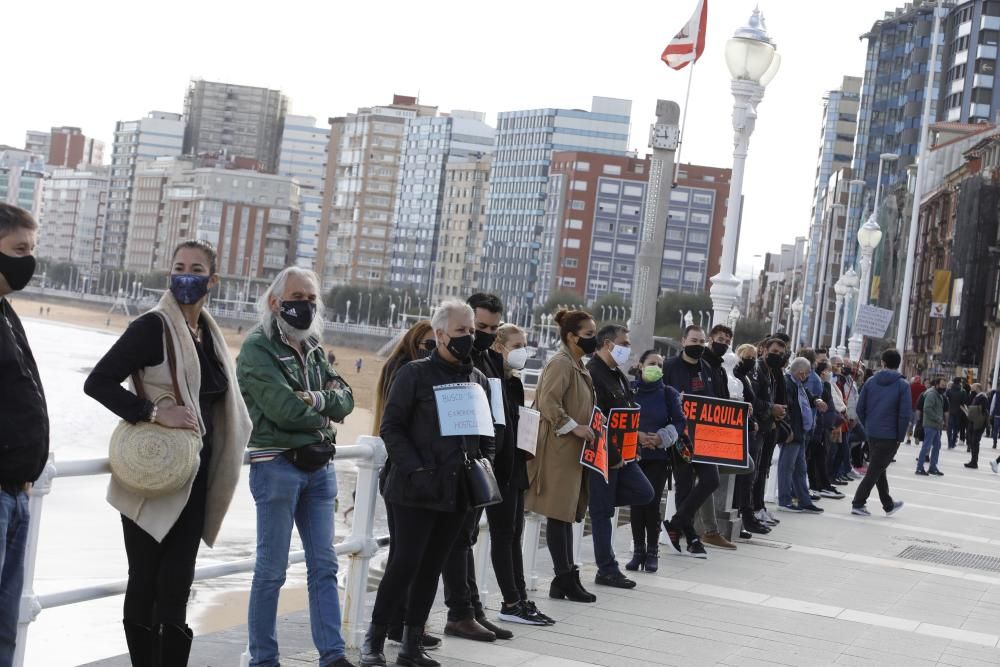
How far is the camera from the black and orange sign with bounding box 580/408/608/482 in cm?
959

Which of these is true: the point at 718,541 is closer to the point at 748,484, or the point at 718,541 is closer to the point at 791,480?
the point at 748,484

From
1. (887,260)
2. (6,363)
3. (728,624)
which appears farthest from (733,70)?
(887,260)

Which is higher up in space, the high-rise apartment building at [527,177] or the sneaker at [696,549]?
the high-rise apartment building at [527,177]

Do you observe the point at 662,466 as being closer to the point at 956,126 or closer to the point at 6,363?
the point at 6,363

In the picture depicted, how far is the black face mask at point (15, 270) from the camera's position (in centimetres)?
472

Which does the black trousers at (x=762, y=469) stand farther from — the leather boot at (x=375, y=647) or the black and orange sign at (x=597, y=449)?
the leather boot at (x=375, y=647)

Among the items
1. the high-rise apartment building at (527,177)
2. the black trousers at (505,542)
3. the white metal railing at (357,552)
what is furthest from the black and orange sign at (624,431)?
the high-rise apartment building at (527,177)

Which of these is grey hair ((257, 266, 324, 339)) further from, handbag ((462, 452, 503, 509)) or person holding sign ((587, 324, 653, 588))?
person holding sign ((587, 324, 653, 588))

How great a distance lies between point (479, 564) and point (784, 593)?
2.95 meters

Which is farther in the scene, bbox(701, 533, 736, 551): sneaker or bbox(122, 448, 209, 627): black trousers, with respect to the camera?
bbox(701, 533, 736, 551): sneaker

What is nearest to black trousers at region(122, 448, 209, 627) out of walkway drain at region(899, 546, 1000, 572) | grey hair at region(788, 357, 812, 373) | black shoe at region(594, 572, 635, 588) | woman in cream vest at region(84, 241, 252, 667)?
woman in cream vest at region(84, 241, 252, 667)

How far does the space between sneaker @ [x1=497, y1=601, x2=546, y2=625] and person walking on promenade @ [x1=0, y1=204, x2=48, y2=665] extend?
13.4 ft

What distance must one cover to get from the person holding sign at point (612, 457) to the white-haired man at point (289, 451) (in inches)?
146

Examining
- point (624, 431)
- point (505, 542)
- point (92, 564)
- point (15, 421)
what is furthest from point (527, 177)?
point (15, 421)
